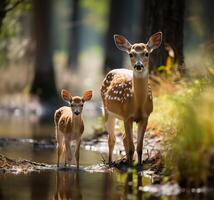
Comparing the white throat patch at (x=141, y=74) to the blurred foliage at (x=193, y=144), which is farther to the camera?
the white throat patch at (x=141, y=74)

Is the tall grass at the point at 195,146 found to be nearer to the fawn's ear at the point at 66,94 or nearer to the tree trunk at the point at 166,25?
the fawn's ear at the point at 66,94

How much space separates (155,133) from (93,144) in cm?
206

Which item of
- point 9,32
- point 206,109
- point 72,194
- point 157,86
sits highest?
point 9,32

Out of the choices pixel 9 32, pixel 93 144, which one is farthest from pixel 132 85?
pixel 9 32

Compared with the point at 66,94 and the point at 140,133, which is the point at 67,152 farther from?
the point at 140,133

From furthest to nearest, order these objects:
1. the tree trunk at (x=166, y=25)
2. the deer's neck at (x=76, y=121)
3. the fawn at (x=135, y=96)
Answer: the tree trunk at (x=166, y=25), the deer's neck at (x=76, y=121), the fawn at (x=135, y=96)

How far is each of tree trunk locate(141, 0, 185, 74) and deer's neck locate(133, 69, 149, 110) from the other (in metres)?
5.38

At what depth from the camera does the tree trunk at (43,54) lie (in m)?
33.1

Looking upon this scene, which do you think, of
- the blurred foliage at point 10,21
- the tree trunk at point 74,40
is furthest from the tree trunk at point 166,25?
the tree trunk at point 74,40

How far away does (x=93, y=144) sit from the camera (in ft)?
65.9

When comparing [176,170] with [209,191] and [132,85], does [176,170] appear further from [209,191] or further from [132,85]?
[132,85]

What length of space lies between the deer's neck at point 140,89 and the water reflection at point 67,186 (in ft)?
4.96

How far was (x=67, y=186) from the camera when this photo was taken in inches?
529

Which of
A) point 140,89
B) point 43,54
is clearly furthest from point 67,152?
point 43,54
